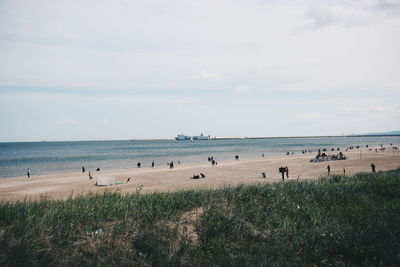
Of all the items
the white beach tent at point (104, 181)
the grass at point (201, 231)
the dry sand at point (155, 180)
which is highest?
the grass at point (201, 231)

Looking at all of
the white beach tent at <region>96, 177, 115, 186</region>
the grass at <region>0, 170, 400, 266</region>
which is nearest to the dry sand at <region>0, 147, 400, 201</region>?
the white beach tent at <region>96, 177, 115, 186</region>

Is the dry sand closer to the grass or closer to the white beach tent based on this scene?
the white beach tent

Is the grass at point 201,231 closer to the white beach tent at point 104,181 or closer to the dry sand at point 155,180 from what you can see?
the dry sand at point 155,180

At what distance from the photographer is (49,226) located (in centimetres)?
692

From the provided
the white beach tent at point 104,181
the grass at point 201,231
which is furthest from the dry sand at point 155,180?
the grass at point 201,231

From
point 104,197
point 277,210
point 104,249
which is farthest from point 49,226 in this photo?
point 277,210

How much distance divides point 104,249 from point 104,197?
3.68 m

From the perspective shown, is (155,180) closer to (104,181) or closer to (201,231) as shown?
(104,181)

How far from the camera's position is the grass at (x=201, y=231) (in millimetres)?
6367

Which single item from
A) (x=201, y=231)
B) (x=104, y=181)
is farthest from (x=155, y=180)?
(x=201, y=231)

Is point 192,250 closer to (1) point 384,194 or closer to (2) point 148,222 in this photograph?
(2) point 148,222

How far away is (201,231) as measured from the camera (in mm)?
7746

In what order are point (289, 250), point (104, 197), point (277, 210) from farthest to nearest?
point (104, 197) < point (277, 210) < point (289, 250)

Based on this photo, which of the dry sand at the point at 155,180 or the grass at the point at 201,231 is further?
the dry sand at the point at 155,180
